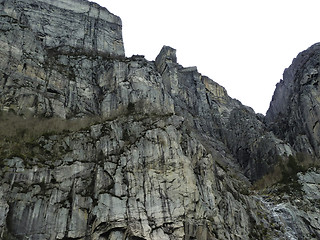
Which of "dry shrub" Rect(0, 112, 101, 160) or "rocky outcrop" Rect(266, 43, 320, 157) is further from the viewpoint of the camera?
"rocky outcrop" Rect(266, 43, 320, 157)

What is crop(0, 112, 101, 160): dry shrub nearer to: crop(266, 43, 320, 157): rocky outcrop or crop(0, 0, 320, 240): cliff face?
crop(0, 0, 320, 240): cliff face

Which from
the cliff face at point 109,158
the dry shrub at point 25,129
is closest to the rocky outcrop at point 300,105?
the cliff face at point 109,158

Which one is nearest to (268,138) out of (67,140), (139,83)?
(139,83)

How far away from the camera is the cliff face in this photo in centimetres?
2903

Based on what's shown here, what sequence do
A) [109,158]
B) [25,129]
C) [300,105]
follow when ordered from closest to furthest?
[109,158], [25,129], [300,105]

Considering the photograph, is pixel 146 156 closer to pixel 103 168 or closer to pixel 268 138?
pixel 103 168

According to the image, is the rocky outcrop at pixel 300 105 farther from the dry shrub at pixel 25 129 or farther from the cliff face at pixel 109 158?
the dry shrub at pixel 25 129

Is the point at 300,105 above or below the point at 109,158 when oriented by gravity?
above

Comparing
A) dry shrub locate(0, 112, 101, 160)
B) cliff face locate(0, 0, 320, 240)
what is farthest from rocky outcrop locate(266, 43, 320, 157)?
dry shrub locate(0, 112, 101, 160)

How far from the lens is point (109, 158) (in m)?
33.0

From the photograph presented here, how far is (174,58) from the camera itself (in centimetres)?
7194

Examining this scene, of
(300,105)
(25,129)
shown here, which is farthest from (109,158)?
(300,105)

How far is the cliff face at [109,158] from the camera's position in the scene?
29.0 metres

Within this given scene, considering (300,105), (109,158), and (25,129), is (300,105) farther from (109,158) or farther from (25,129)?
(25,129)
